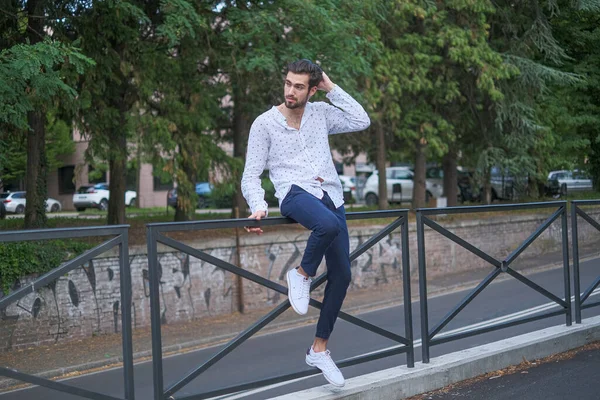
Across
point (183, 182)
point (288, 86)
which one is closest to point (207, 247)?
point (183, 182)

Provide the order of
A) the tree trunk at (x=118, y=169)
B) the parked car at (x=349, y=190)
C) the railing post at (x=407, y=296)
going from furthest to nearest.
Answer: the parked car at (x=349, y=190) < the tree trunk at (x=118, y=169) < the railing post at (x=407, y=296)

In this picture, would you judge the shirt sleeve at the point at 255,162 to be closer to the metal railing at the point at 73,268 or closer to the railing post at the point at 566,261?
the metal railing at the point at 73,268

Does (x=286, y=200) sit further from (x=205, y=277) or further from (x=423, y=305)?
(x=205, y=277)

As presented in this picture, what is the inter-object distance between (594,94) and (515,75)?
2082mm

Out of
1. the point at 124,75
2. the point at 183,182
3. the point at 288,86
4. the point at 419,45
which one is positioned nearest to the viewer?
the point at 288,86

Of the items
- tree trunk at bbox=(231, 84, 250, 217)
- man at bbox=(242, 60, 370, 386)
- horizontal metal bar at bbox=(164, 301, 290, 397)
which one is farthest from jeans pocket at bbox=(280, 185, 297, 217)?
tree trunk at bbox=(231, 84, 250, 217)

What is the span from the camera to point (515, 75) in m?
20.5

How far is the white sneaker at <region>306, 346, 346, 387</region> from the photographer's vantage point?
507 cm

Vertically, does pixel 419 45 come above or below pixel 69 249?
above

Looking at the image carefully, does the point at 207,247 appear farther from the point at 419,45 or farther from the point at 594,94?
the point at 594,94

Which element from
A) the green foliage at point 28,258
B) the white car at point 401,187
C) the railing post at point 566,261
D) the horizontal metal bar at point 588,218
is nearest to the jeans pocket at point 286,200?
the railing post at point 566,261

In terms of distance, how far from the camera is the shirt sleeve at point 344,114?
16.9ft

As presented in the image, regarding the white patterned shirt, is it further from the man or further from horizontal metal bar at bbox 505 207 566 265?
horizontal metal bar at bbox 505 207 566 265

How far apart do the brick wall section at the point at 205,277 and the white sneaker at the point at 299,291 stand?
894mm
